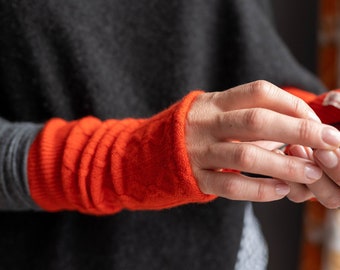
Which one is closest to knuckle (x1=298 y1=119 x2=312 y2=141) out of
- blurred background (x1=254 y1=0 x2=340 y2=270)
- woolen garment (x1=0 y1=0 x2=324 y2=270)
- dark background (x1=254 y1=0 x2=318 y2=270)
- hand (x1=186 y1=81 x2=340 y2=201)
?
hand (x1=186 y1=81 x2=340 y2=201)

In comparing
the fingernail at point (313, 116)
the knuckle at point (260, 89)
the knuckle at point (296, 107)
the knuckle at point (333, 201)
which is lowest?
the knuckle at point (333, 201)

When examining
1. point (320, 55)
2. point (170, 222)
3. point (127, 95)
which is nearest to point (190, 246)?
point (170, 222)

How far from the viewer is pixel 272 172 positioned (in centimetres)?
33

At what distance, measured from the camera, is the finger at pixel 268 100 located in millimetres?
328

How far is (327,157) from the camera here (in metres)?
0.31

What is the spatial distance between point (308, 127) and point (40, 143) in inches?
10.8

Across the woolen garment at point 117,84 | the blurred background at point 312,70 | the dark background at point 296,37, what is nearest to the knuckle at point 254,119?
the woolen garment at point 117,84

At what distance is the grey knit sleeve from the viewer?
0.46 m

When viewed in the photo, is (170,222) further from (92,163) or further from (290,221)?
(290,221)

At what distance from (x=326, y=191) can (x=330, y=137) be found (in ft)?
0.21

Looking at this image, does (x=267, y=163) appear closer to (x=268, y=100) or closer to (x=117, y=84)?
(x=268, y=100)

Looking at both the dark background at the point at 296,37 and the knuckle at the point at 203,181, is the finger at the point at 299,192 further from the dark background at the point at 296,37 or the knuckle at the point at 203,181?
the dark background at the point at 296,37

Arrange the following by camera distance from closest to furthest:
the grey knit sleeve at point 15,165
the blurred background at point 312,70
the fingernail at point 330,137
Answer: the fingernail at point 330,137 < the grey knit sleeve at point 15,165 < the blurred background at point 312,70

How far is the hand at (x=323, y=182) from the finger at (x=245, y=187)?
0.02 meters
